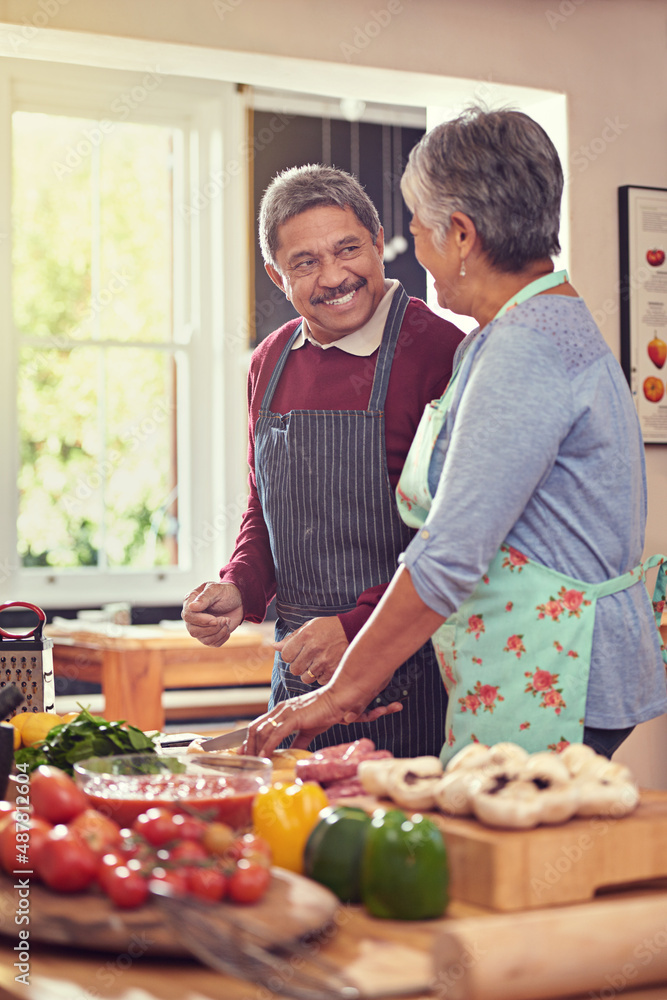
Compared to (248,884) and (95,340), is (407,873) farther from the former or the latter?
(95,340)

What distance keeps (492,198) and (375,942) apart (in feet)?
2.97

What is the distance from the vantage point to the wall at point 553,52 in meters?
2.58

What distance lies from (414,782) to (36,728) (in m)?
0.63

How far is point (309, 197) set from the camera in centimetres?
189

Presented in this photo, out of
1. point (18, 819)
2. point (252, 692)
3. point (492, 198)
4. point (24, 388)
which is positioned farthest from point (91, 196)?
point (18, 819)

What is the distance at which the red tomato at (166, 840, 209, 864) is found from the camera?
3.11ft

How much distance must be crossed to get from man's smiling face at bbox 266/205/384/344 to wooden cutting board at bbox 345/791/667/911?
1.06m

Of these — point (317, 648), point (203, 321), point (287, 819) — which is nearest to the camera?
point (287, 819)

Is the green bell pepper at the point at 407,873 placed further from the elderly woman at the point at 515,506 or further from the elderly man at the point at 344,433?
the elderly man at the point at 344,433

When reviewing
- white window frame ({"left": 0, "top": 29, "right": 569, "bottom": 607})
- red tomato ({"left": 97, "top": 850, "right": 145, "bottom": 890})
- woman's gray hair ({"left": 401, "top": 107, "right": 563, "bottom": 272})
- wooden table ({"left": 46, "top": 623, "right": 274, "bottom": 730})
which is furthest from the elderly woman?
white window frame ({"left": 0, "top": 29, "right": 569, "bottom": 607})

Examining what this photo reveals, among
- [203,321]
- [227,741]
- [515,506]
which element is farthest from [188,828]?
[203,321]

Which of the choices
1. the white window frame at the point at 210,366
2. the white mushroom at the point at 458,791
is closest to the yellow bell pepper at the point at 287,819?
the white mushroom at the point at 458,791

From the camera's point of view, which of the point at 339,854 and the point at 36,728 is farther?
the point at 36,728

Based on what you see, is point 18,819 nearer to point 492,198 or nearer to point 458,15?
point 492,198
